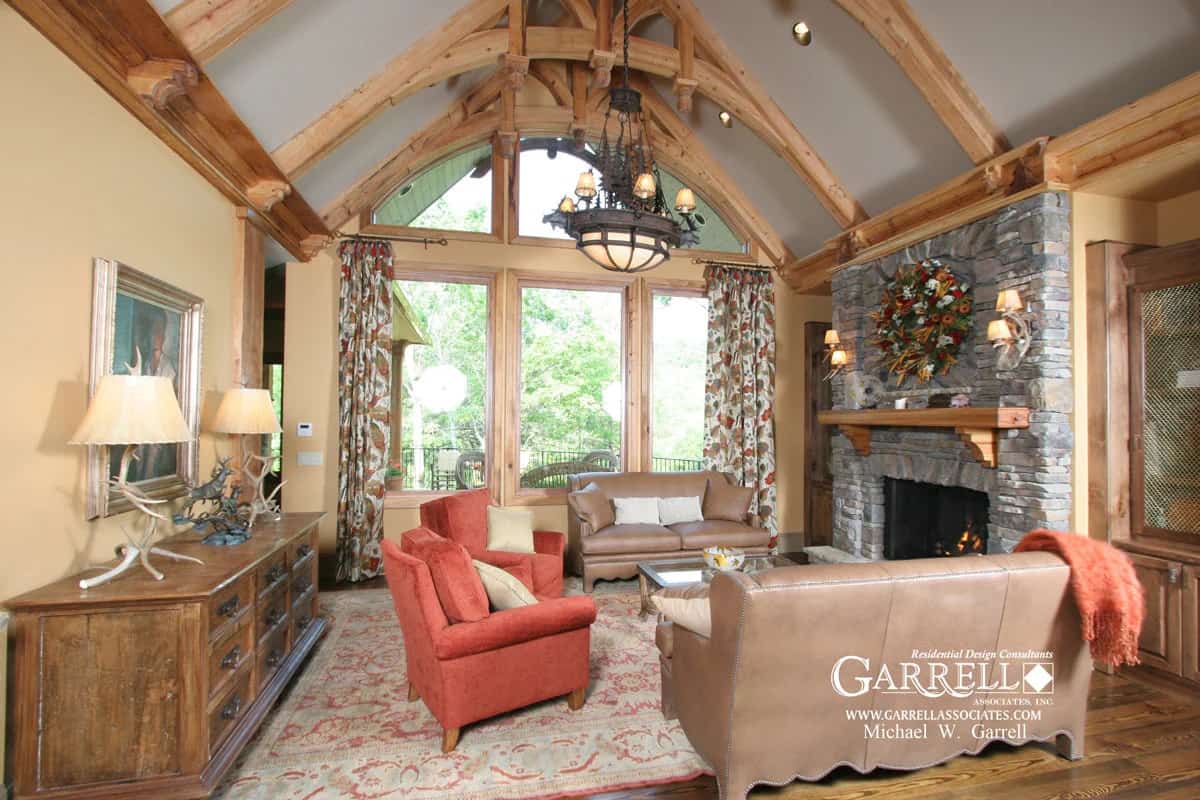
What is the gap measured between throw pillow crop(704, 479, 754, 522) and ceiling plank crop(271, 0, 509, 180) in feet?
13.8

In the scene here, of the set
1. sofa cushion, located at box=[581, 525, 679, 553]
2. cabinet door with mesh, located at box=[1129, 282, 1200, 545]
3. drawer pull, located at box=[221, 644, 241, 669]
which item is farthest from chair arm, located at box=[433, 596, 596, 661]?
cabinet door with mesh, located at box=[1129, 282, 1200, 545]

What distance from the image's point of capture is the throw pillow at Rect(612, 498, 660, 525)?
5.40 m

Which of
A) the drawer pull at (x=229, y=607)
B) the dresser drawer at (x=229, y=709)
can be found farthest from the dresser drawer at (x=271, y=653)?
the drawer pull at (x=229, y=607)

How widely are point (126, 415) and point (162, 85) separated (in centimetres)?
151

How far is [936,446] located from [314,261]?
18.5 feet

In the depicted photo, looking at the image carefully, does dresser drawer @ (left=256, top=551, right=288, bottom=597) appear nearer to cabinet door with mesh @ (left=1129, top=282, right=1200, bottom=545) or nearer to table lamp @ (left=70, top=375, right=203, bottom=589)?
table lamp @ (left=70, top=375, right=203, bottom=589)

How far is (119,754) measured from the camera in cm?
209

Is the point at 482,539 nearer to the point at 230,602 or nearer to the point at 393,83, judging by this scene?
the point at 230,602

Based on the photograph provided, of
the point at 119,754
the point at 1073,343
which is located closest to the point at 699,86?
the point at 1073,343

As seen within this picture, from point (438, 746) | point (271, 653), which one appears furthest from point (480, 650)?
point (271, 653)

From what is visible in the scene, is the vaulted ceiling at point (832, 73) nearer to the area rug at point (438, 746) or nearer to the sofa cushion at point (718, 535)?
the sofa cushion at point (718, 535)

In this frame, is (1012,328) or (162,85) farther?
(1012,328)

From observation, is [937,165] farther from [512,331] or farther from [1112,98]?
[512,331]

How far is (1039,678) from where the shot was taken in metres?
2.38
